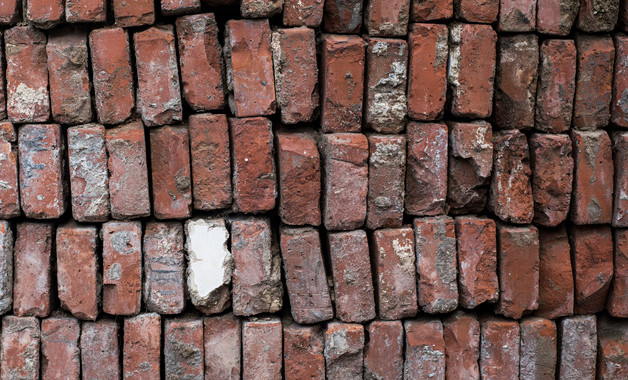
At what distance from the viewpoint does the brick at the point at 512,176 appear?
246 cm

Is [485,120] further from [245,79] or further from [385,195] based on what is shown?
[245,79]

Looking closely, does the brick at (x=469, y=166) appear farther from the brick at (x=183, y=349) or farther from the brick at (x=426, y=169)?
the brick at (x=183, y=349)

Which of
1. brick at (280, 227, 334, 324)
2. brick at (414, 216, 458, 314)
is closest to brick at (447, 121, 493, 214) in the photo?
brick at (414, 216, 458, 314)

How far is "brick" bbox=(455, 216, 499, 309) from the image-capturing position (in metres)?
2.46

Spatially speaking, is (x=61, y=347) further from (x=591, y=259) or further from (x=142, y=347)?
(x=591, y=259)

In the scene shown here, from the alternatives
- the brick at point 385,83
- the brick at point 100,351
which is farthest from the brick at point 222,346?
the brick at point 385,83

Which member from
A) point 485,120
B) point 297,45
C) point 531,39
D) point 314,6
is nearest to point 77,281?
point 297,45

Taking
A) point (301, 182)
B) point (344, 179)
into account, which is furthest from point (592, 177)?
point (301, 182)

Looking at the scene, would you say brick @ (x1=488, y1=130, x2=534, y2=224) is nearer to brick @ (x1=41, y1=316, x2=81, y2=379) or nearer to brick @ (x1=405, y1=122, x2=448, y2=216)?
brick @ (x1=405, y1=122, x2=448, y2=216)

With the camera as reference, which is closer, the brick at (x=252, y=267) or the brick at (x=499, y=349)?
the brick at (x=252, y=267)

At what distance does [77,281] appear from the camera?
2369mm

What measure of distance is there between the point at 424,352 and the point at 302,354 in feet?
1.64

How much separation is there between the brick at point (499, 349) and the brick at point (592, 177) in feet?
1.77

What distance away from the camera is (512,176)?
2465 millimetres
